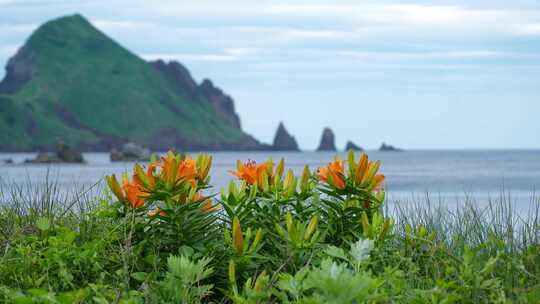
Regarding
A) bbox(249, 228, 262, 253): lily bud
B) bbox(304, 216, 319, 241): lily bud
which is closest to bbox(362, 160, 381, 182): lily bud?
bbox(304, 216, 319, 241): lily bud

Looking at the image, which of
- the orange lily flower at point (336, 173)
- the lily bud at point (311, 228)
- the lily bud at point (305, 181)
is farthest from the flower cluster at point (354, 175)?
the lily bud at point (311, 228)

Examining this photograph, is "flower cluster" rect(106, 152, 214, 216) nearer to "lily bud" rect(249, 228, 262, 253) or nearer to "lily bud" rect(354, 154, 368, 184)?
"lily bud" rect(249, 228, 262, 253)

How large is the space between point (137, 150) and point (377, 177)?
305ft

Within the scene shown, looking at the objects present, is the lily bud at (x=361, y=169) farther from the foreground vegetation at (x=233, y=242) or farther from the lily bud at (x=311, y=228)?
the lily bud at (x=311, y=228)

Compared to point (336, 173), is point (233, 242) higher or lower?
lower

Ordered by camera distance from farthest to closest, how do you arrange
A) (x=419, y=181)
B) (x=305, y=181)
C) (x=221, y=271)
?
(x=419, y=181)
(x=305, y=181)
(x=221, y=271)

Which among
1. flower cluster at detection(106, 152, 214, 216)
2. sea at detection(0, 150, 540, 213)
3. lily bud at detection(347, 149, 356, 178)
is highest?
lily bud at detection(347, 149, 356, 178)

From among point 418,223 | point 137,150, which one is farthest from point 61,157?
point 418,223

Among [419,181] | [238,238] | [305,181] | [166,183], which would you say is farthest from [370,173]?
[419,181]

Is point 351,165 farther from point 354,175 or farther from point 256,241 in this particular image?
point 256,241

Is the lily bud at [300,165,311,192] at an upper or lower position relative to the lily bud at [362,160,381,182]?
lower

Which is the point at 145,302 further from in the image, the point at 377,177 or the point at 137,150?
the point at 137,150

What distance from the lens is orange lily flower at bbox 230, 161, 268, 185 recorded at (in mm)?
4625

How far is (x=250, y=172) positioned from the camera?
183 inches
